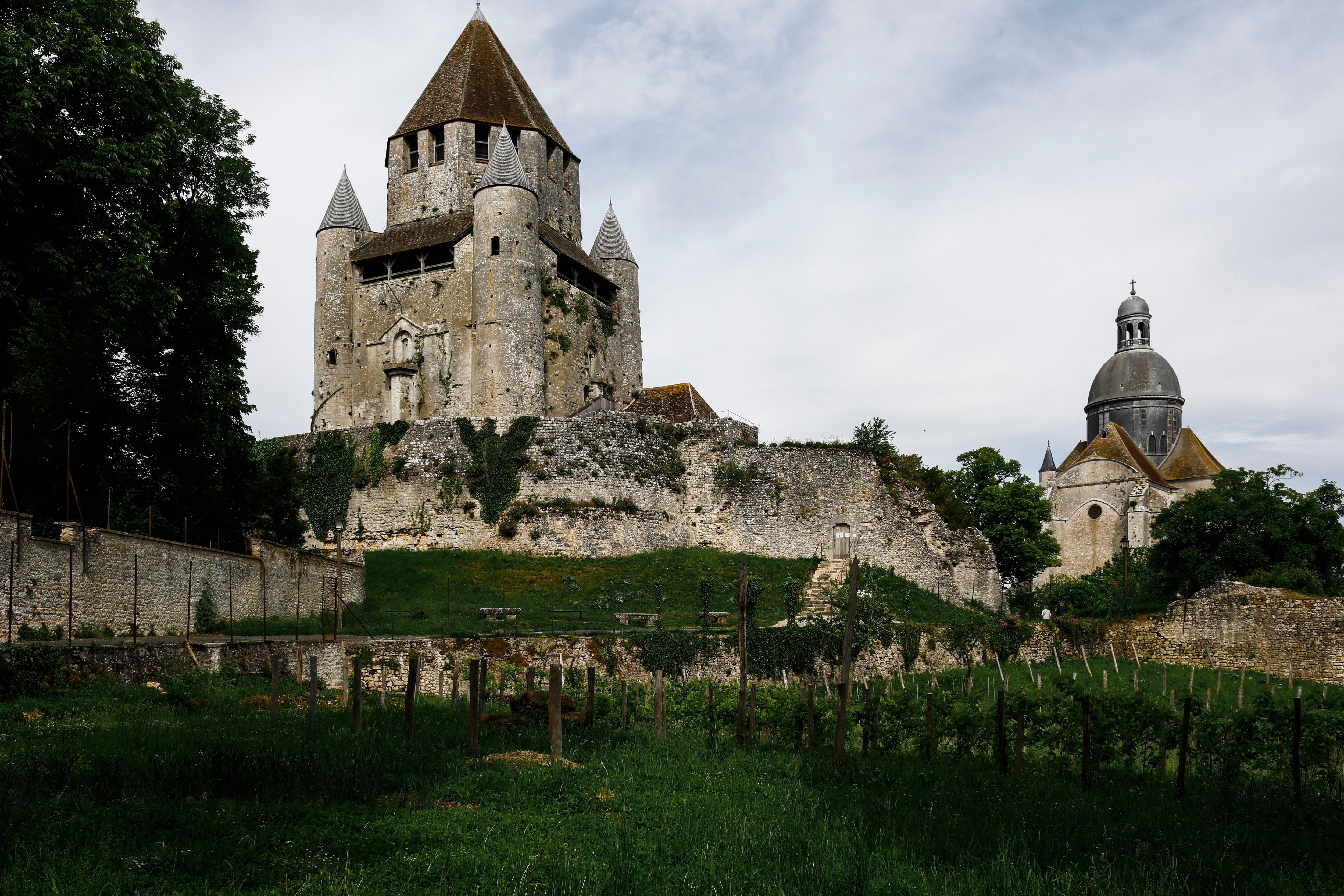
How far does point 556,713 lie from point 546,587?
16.7 m

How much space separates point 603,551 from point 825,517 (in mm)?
7505

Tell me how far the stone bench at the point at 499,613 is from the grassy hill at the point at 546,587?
0.15 metres

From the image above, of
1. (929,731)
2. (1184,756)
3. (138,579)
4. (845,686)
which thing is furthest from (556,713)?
(138,579)

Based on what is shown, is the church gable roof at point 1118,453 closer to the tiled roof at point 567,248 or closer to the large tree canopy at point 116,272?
the tiled roof at point 567,248

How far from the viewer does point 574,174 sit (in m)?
47.5

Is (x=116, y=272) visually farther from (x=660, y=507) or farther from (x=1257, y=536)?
(x=1257, y=536)

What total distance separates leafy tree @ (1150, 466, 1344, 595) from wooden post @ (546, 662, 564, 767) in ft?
92.0

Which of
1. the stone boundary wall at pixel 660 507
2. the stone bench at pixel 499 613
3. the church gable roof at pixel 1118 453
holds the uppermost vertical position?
the church gable roof at pixel 1118 453

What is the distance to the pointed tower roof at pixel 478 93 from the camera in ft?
146

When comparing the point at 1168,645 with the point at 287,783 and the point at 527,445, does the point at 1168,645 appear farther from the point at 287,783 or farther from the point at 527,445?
the point at 287,783

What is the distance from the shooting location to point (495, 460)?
107ft

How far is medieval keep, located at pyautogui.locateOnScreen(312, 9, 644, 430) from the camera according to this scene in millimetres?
39094

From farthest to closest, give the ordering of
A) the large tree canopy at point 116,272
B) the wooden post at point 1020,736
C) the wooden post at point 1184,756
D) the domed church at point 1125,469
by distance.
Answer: the domed church at point 1125,469, the large tree canopy at point 116,272, the wooden post at point 1020,736, the wooden post at point 1184,756

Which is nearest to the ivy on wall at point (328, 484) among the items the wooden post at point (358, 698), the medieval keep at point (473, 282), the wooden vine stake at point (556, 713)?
the medieval keep at point (473, 282)
